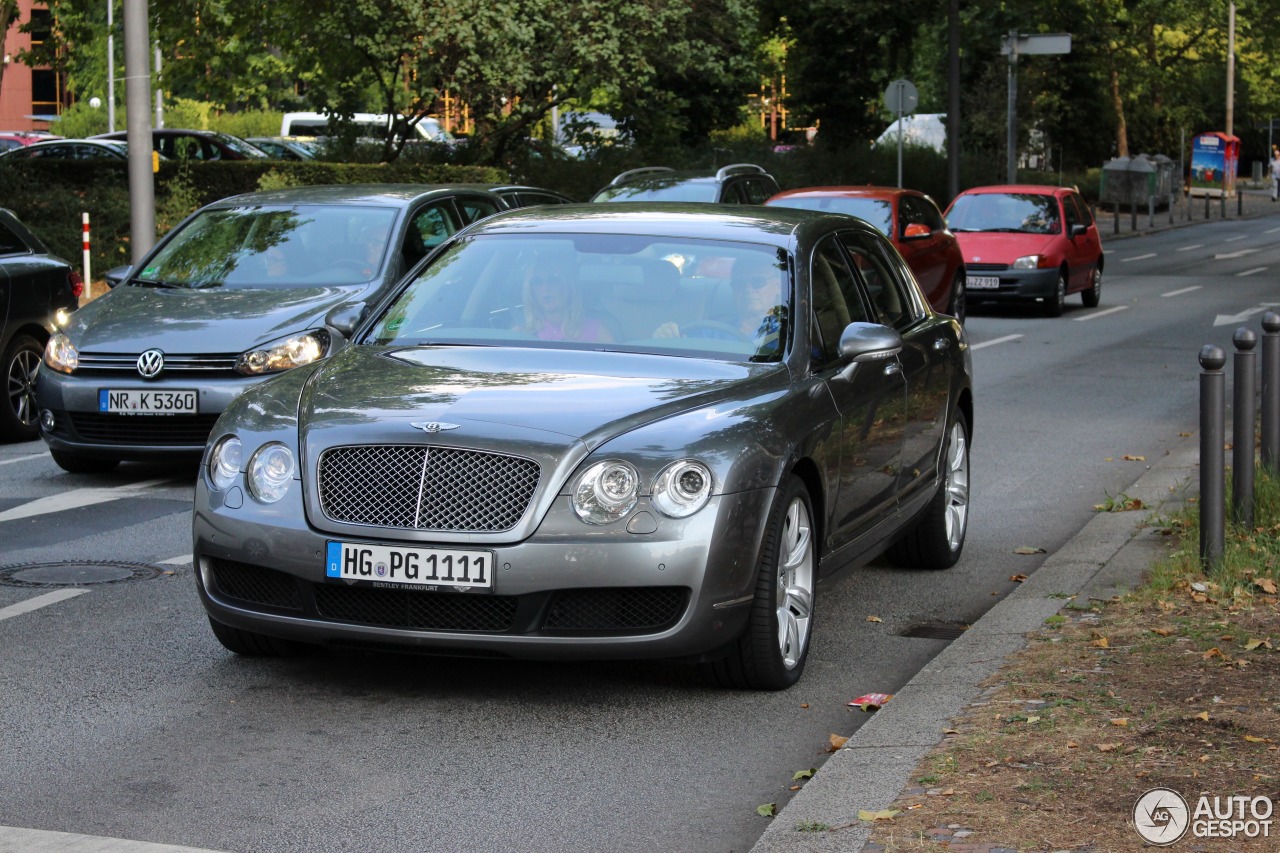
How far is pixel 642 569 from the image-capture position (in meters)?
5.53

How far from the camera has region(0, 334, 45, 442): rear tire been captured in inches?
478

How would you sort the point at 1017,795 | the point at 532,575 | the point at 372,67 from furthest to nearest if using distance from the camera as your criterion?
the point at 372,67 → the point at 532,575 → the point at 1017,795

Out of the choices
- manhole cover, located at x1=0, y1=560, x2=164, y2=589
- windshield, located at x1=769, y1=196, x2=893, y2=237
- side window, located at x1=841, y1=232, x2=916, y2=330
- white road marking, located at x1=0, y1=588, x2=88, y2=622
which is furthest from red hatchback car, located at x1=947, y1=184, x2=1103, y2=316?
white road marking, located at x1=0, y1=588, x2=88, y2=622

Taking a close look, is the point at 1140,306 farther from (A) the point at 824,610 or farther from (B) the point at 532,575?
(B) the point at 532,575

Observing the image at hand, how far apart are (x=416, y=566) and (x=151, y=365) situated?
5.05m

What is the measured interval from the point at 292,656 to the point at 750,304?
2.03m

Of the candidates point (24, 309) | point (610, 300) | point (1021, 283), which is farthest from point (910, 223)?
point (610, 300)

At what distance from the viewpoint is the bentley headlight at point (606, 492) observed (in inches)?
218

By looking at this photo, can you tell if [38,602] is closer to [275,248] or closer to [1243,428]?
[275,248]

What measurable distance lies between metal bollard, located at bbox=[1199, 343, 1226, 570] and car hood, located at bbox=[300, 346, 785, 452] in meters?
1.82

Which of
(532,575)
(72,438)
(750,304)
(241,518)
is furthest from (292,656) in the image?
(72,438)

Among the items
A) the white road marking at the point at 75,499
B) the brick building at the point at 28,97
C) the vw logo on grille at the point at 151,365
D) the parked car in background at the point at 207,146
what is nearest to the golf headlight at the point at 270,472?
the white road marking at the point at 75,499

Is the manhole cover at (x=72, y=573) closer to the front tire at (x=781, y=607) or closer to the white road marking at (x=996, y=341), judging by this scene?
the front tire at (x=781, y=607)

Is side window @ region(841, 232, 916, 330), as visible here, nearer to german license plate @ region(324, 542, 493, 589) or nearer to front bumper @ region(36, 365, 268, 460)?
german license plate @ region(324, 542, 493, 589)
